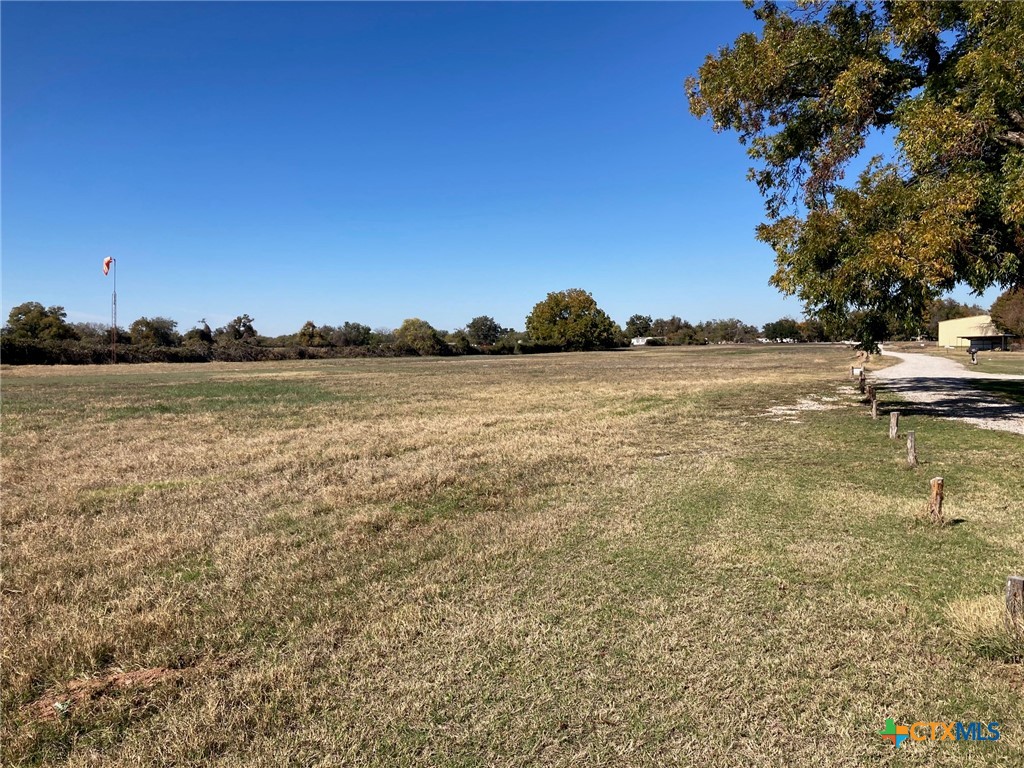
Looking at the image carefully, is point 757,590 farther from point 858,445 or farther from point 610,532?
point 858,445

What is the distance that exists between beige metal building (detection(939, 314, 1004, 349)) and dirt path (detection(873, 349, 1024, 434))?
57312 millimetres

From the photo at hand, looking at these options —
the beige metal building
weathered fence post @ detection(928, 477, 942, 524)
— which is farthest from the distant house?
weathered fence post @ detection(928, 477, 942, 524)

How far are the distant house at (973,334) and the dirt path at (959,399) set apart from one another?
53383 mm

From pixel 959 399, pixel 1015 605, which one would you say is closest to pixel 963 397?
pixel 959 399

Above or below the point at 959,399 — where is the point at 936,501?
below

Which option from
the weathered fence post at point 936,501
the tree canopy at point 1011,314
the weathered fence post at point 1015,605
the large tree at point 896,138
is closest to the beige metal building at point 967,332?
the tree canopy at point 1011,314

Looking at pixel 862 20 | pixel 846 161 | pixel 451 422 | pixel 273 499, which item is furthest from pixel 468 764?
pixel 862 20

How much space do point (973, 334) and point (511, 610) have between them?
98075mm

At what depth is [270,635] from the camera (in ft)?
13.5

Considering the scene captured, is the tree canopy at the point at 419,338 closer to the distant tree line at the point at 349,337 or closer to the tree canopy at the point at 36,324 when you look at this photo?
the distant tree line at the point at 349,337

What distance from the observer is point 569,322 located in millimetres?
106000

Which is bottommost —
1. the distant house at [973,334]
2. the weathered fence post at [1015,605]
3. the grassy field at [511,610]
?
the grassy field at [511,610]

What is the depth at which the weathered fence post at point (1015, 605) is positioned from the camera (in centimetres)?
367

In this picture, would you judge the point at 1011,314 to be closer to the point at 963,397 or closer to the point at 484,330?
the point at 963,397
